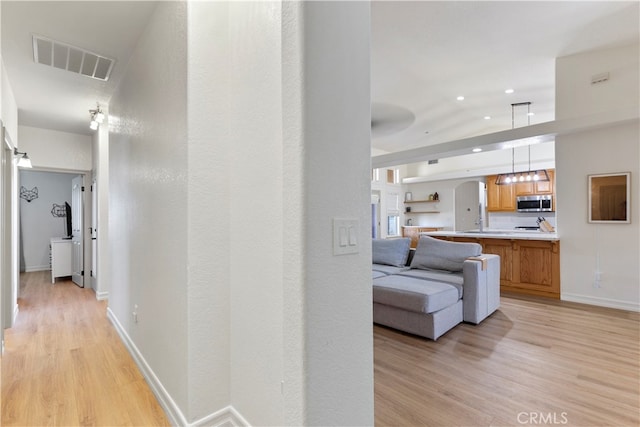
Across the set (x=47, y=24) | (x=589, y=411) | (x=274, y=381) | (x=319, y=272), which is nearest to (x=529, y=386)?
(x=589, y=411)

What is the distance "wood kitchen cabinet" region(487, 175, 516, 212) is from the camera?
26.5 ft

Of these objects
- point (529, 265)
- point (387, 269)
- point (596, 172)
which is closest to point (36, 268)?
point (387, 269)

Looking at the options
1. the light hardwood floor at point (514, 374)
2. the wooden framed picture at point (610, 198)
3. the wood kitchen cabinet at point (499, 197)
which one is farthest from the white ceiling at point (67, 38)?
the wood kitchen cabinet at point (499, 197)

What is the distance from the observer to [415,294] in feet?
9.45

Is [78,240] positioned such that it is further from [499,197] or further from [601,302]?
[499,197]

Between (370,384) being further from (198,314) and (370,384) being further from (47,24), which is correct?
(47,24)

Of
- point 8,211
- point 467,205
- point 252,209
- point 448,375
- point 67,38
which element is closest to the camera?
point 252,209

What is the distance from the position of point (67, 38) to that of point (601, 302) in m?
6.39

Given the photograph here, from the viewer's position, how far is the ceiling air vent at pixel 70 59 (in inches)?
100

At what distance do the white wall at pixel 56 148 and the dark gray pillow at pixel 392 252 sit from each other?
4.96m

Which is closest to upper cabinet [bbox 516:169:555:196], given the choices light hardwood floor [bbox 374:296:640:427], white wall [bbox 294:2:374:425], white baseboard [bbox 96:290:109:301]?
light hardwood floor [bbox 374:296:640:427]

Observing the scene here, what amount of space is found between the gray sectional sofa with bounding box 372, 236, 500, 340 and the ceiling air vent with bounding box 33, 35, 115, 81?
342cm

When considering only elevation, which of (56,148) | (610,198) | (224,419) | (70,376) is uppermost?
(56,148)

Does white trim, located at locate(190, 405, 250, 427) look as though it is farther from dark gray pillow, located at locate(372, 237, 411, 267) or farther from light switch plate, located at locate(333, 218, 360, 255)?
dark gray pillow, located at locate(372, 237, 411, 267)
